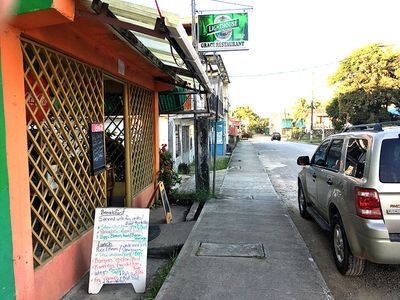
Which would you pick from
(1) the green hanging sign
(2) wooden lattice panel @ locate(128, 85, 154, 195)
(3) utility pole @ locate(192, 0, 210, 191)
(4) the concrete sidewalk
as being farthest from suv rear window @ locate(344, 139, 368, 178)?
(1) the green hanging sign

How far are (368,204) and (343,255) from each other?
945 millimetres

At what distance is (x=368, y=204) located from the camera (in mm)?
3770

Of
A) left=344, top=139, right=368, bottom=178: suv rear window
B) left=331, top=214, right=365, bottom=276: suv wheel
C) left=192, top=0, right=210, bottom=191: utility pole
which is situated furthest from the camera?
left=192, top=0, right=210, bottom=191: utility pole

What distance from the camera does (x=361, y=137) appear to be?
4.41 meters

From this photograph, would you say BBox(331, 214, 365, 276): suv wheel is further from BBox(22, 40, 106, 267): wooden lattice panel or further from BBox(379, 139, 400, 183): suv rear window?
BBox(22, 40, 106, 267): wooden lattice panel

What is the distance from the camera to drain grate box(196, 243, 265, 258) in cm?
494

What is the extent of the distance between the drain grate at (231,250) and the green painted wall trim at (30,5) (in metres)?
3.49

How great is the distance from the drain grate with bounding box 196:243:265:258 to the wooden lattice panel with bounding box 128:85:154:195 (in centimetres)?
231

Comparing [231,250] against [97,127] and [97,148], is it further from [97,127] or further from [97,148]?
[97,127]

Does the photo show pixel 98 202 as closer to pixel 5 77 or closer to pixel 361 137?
pixel 5 77

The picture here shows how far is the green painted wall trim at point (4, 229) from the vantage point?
2.90 metres

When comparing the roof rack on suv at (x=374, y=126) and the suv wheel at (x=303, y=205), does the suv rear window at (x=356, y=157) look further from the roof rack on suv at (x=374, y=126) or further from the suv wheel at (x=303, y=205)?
the suv wheel at (x=303, y=205)

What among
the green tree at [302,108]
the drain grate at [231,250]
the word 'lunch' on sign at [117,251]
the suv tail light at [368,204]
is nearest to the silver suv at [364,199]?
the suv tail light at [368,204]

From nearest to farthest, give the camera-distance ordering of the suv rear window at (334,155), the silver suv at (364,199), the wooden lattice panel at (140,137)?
1. the silver suv at (364,199)
2. the suv rear window at (334,155)
3. the wooden lattice panel at (140,137)
